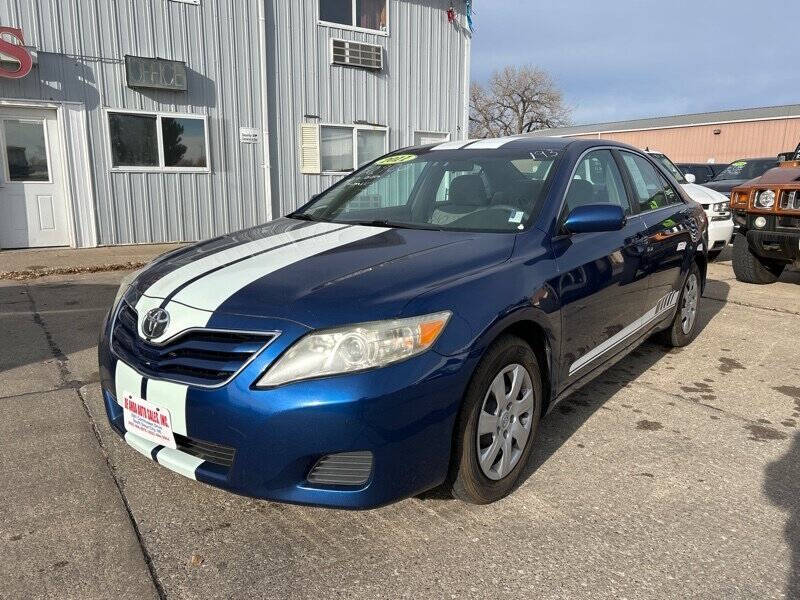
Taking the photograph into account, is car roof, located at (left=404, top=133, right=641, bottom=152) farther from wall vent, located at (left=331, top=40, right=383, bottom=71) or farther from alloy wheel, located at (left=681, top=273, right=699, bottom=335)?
wall vent, located at (left=331, top=40, right=383, bottom=71)

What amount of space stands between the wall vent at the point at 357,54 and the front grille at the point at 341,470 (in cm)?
1059

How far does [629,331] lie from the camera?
11.8 ft

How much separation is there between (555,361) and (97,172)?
876 centimetres

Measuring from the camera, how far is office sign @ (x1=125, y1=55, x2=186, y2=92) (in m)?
9.31

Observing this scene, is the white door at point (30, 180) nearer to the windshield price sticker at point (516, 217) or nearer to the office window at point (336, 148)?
the office window at point (336, 148)

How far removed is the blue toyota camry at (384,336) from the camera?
200 centimetres

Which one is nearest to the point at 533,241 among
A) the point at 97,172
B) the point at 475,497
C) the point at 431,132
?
the point at 475,497

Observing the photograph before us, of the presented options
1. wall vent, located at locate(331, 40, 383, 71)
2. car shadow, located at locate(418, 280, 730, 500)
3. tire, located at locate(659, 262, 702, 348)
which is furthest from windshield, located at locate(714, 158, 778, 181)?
tire, located at locate(659, 262, 702, 348)

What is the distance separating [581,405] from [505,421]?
1.29m

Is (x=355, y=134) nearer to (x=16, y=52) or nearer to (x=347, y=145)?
(x=347, y=145)

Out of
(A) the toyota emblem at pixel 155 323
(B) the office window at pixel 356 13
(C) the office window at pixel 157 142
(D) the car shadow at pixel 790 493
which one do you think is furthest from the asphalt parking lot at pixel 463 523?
(B) the office window at pixel 356 13

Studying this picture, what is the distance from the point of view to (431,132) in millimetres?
12930

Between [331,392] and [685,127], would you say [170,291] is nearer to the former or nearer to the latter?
Result: [331,392]

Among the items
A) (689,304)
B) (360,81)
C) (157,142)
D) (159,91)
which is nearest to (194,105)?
(159,91)
